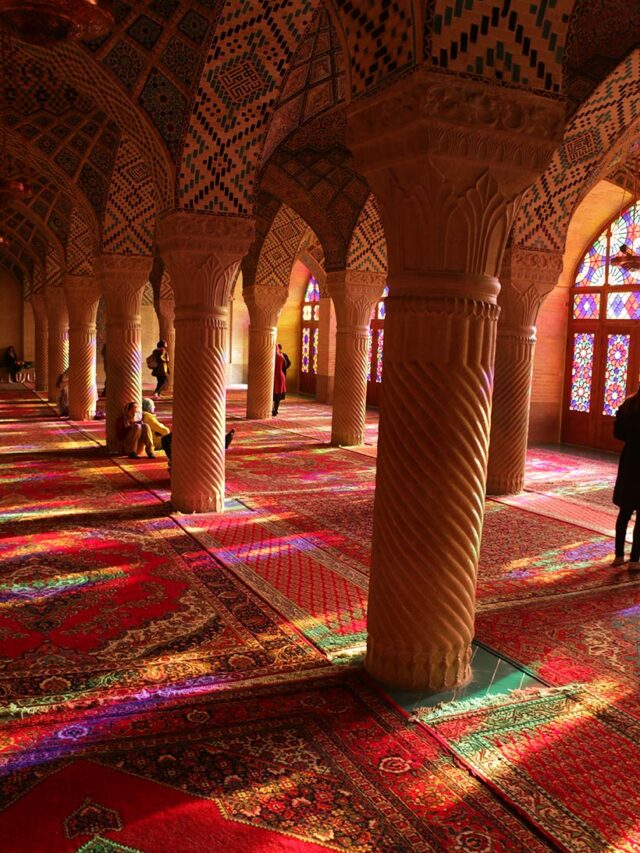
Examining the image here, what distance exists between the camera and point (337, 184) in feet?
37.5

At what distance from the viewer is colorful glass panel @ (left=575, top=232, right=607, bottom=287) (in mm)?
11844

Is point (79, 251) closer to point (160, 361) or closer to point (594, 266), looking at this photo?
point (160, 361)

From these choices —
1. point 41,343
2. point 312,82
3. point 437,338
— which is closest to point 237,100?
point 312,82

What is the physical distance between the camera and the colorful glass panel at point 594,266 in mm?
11844

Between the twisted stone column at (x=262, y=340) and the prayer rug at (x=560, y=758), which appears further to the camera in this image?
the twisted stone column at (x=262, y=340)

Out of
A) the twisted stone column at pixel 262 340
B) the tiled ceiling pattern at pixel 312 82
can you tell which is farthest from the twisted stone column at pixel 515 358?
the twisted stone column at pixel 262 340

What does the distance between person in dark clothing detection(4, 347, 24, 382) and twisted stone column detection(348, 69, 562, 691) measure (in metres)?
23.2

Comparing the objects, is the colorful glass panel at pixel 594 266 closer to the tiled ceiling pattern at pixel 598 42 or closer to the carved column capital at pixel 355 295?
the carved column capital at pixel 355 295

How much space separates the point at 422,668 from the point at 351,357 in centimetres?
836

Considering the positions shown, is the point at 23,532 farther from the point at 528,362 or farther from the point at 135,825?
the point at 528,362

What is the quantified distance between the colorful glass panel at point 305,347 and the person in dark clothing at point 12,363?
9.35 m

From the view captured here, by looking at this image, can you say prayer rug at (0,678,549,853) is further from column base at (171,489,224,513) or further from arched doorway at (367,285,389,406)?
arched doorway at (367,285,389,406)

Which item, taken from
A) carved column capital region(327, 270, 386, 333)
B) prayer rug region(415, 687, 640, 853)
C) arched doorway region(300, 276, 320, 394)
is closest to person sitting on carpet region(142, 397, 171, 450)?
carved column capital region(327, 270, 386, 333)

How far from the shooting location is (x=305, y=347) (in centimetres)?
2227
